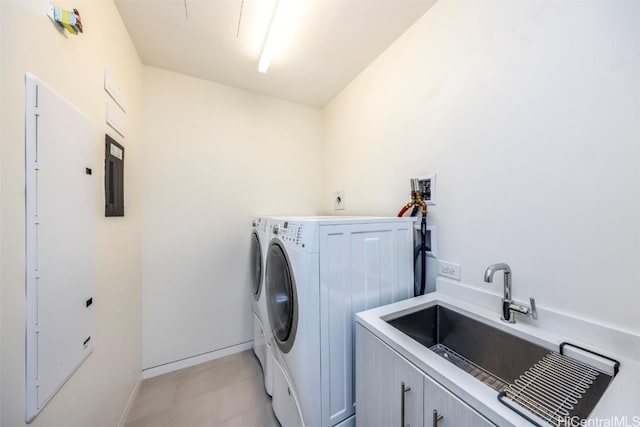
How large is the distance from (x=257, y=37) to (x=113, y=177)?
56.7 inches

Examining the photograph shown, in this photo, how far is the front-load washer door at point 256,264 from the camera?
6.45 feet

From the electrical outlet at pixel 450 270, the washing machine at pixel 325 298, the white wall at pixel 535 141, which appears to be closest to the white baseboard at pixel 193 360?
the washing machine at pixel 325 298

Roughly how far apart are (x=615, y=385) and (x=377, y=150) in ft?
5.73

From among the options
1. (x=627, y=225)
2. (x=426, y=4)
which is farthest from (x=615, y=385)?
(x=426, y=4)

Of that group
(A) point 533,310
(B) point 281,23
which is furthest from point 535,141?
(B) point 281,23

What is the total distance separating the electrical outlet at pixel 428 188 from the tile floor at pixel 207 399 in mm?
1877

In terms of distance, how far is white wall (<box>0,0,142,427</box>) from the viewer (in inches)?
26.0

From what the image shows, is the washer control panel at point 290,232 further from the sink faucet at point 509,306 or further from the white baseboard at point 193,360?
the white baseboard at point 193,360

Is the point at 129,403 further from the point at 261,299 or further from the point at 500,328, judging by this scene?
the point at 500,328

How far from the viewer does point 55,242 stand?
850 millimetres

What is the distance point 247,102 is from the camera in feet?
7.99

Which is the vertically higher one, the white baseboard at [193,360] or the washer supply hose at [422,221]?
the washer supply hose at [422,221]

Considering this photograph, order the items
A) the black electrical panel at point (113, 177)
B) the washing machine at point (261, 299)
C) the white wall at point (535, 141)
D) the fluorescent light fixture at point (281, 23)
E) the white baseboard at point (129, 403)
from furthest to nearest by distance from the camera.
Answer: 1. the washing machine at point (261, 299)
2. the white baseboard at point (129, 403)
3. the fluorescent light fixture at point (281, 23)
4. the black electrical panel at point (113, 177)
5. the white wall at point (535, 141)

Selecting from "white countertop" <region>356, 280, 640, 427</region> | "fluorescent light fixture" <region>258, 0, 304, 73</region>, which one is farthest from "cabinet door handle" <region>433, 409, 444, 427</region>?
"fluorescent light fixture" <region>258, 0, 304, 73</region>
